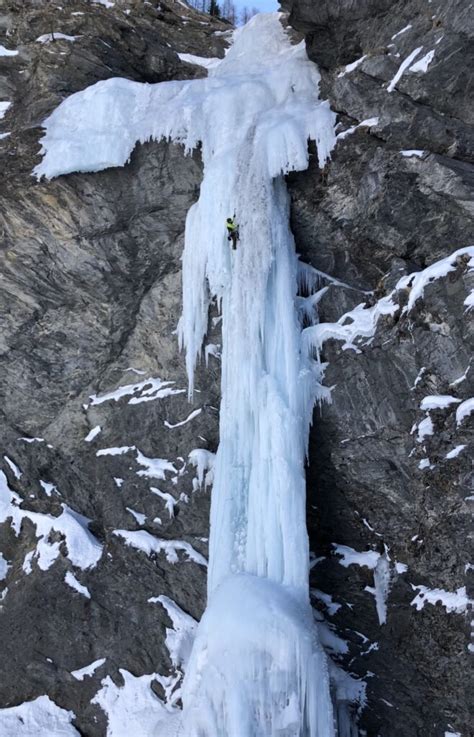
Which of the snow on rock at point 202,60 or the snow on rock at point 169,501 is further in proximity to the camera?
the snow on rock at point 202,60

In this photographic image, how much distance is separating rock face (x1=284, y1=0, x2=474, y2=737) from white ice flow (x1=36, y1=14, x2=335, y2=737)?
66 cm

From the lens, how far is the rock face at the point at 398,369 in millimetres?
8188

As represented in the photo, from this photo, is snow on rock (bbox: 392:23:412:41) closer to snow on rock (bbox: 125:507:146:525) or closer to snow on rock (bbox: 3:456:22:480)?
snow on rock (bbox: 125:507:146:525)

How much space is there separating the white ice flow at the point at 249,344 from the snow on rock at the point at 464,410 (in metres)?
2.22

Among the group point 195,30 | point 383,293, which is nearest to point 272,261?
point 383,293

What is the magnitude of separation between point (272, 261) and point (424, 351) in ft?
9.62

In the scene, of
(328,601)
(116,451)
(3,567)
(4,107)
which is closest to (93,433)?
(116,451)

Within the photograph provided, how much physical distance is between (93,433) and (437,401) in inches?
263

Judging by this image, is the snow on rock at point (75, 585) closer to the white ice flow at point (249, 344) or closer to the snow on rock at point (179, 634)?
the snow on rock at point (179, 634)

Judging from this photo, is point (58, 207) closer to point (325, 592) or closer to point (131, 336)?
point (131, 336)

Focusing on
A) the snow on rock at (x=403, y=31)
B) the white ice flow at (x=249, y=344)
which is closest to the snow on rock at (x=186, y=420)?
the white ice flow at (x=249, y=344)

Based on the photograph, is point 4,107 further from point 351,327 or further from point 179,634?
point 179,634

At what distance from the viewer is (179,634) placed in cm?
1052

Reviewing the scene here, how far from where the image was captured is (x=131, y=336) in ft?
38.5
